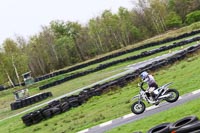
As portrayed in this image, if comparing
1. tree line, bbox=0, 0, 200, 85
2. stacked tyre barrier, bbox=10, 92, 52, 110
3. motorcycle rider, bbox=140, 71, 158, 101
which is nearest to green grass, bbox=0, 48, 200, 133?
motorcycle rider, bbox=140, 71, 158, 101

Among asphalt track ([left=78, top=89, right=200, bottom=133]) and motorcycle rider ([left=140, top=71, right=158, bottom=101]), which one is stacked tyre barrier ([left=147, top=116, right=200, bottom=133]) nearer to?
asphalt track ([left=78, top=89, right=200, bottom=133])

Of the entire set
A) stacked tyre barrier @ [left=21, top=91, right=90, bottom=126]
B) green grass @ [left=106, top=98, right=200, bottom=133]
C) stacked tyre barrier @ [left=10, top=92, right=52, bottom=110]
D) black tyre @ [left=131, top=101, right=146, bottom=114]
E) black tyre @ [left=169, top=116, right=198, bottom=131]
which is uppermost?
stacked tyre barrier @ [left=10, top=92, right=52, bottom=110]

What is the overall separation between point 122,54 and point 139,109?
155 feet

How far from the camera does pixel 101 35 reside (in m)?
102

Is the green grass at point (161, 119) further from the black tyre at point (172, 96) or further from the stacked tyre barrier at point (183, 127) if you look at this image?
the stacked tyre barrier at point (183, 127)

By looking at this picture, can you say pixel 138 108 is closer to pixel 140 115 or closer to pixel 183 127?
pixel 140 115

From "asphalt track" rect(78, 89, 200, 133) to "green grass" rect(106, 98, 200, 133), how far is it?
0.84 m

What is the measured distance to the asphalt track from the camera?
536 inches

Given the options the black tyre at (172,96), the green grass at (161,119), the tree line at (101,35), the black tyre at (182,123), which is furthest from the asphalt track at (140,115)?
the tree line at (101,35)

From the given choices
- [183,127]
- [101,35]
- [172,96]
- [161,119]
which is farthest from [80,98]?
[101,35]

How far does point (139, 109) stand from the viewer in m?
14.2

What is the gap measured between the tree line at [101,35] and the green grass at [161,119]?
7669 cm

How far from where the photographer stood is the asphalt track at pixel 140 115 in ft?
44.7

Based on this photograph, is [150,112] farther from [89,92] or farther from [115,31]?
[115,31]
